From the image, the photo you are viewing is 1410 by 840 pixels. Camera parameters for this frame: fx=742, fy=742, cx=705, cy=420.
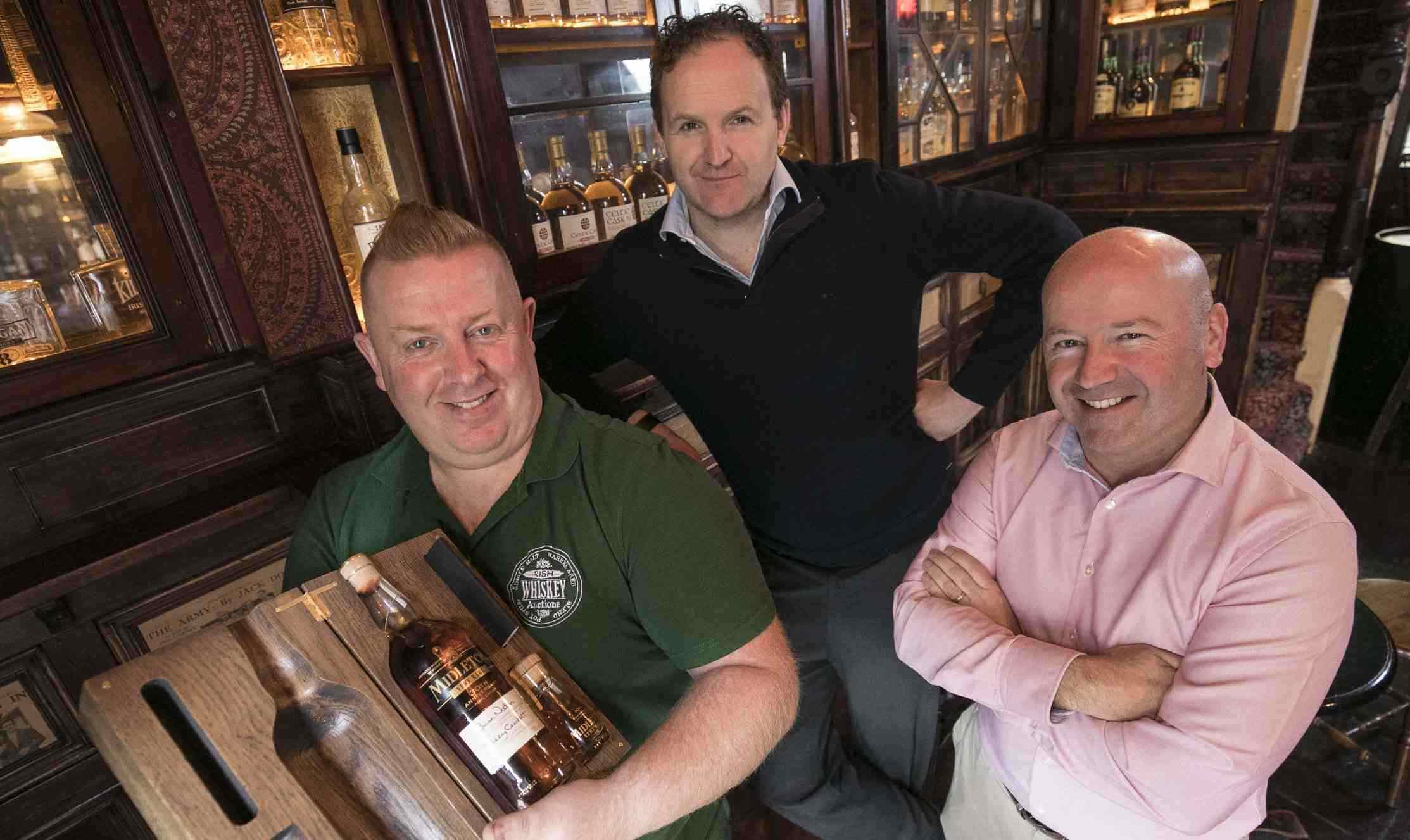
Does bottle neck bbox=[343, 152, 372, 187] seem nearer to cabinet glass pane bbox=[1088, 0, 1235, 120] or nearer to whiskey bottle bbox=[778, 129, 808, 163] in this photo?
whiskey bottle bbox=[778, 129, 808, 163]

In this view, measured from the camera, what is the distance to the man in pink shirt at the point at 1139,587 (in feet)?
3.28

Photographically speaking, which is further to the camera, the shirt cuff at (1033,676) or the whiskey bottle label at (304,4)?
the whiskey bottle label at (304,4)

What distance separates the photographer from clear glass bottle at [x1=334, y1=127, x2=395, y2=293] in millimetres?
1528

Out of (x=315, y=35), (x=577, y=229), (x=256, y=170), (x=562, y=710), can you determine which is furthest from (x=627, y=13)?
(x=562, y=710)

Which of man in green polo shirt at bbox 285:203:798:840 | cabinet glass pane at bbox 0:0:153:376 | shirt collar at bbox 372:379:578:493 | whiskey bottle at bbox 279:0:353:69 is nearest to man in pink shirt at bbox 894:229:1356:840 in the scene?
man in green polo shirt at bbox 285:203:798:840

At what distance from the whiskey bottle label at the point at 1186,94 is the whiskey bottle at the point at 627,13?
9.34 ft

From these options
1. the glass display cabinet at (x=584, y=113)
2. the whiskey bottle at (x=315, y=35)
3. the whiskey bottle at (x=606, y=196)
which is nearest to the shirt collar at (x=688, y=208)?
the glass display cabinet at (x=584, y=113)

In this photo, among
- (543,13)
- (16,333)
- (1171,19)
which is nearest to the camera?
(16,333)

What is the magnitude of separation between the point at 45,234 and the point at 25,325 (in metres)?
0.16

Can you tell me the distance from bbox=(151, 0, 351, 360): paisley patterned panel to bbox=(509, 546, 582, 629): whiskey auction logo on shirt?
0.75 m

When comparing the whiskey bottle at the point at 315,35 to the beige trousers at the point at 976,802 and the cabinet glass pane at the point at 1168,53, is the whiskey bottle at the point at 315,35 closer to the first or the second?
the beige trousers at the point at 976,802

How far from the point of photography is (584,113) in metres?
2.01

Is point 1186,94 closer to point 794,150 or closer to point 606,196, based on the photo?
point 794,150

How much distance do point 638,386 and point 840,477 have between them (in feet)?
2.07
